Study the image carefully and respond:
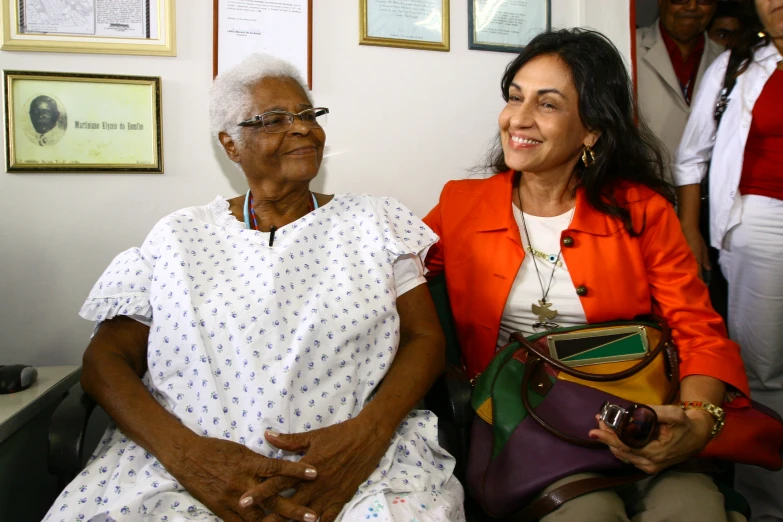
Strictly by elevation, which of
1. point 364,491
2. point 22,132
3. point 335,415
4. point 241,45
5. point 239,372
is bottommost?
point 364,491

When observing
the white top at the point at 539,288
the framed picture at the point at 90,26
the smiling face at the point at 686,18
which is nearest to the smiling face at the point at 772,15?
the smiling face at the point at 686,18

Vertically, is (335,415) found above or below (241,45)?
below

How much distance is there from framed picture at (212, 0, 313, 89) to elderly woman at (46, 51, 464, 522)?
0.96 feet

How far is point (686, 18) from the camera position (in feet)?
8.36

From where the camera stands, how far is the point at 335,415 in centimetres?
141

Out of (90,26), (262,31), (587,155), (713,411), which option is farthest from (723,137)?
(90,26)

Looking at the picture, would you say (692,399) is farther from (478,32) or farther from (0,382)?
(0,382)

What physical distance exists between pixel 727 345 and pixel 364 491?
0.99 meters

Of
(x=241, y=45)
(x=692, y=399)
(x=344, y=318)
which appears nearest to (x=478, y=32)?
(x=241, y=45)

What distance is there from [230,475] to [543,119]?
119 centimetres

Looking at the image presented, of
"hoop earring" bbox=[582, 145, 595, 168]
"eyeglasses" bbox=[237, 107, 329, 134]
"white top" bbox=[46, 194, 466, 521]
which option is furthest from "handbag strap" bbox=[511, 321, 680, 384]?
"eyeglasses" bbox=[237, 107, 329, 134]

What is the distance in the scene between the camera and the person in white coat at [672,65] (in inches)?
101

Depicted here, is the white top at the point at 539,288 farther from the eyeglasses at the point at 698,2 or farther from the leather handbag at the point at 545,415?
the eyeglasses at the point at 698,2

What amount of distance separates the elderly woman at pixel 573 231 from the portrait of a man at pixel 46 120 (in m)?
1.22
